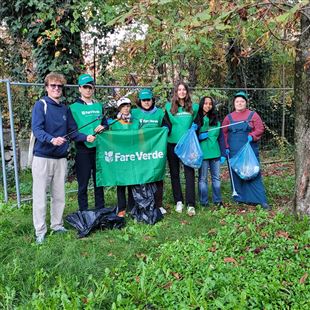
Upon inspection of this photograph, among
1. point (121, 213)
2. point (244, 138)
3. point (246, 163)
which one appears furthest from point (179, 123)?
point (121, 213)

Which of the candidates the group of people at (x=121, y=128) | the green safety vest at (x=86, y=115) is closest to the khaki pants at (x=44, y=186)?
the group of people at (x=121, y=128)

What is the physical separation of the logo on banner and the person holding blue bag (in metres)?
1.22

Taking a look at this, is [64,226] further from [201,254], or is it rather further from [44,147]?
[201,254]

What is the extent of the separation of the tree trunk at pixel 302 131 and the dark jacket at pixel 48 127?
302 cm

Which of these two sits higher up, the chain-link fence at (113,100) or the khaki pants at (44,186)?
the chain-link fence at (113,100)

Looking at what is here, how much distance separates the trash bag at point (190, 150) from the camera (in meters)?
5.85

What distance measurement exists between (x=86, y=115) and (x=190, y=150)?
5.12 feet

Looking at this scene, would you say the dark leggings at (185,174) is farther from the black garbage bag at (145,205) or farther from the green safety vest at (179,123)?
the black garbage bag at (145,205)

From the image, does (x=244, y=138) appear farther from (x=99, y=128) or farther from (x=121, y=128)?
(x=99, y=128)

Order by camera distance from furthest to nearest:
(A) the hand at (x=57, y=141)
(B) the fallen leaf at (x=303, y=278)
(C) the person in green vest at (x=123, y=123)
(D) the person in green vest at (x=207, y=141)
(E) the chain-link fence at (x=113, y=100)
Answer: (E) the chain-link fence at (x=113, y=100)
(D) the person in green vest at (x=207, y=141)
(C) the person in green vest at (x=123, y=123)
(A) the hand at (x=57, y=141)
(B) the fallen leaf at (x=303, y=278)

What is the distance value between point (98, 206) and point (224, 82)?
940cm

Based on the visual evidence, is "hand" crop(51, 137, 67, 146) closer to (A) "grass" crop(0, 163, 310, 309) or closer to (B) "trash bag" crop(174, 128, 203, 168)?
(A) "grass" crop(0, 163, 310, 309)

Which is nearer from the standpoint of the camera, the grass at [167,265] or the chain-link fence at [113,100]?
the grass at [167,265]

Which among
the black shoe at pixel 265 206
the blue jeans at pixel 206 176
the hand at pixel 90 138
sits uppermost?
the hand at pixel 90 138
